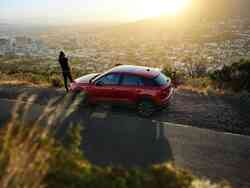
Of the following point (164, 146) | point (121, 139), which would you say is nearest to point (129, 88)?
point (121, 139)

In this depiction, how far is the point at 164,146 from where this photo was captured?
25.2 feet

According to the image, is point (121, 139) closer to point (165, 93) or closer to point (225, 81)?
point (165, 93)

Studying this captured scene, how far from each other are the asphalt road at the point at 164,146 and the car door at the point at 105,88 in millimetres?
885

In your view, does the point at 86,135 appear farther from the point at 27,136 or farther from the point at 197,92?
the point at 197,92

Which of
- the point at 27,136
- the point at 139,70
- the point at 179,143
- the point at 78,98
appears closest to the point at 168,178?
the point at 179,143

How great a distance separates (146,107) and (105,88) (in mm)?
1678

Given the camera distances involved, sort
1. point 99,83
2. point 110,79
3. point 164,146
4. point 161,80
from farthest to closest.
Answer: point 99,83
point 110,79
point 161,80
point 164,146

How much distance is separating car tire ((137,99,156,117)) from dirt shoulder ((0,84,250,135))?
0.29m

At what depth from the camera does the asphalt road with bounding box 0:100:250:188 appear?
668 cm

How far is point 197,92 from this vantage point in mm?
12711

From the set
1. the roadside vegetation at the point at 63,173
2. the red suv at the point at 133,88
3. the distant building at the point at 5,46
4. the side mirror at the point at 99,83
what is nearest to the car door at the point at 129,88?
the red suv at the point at 133,88

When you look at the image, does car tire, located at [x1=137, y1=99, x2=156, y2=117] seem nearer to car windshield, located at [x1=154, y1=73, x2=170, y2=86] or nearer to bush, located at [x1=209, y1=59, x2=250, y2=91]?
car windshield, located at [x1=154, y1=73, x2=170, y2=86]

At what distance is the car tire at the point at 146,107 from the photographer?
9.93 m

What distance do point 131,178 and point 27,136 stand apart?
366cm
